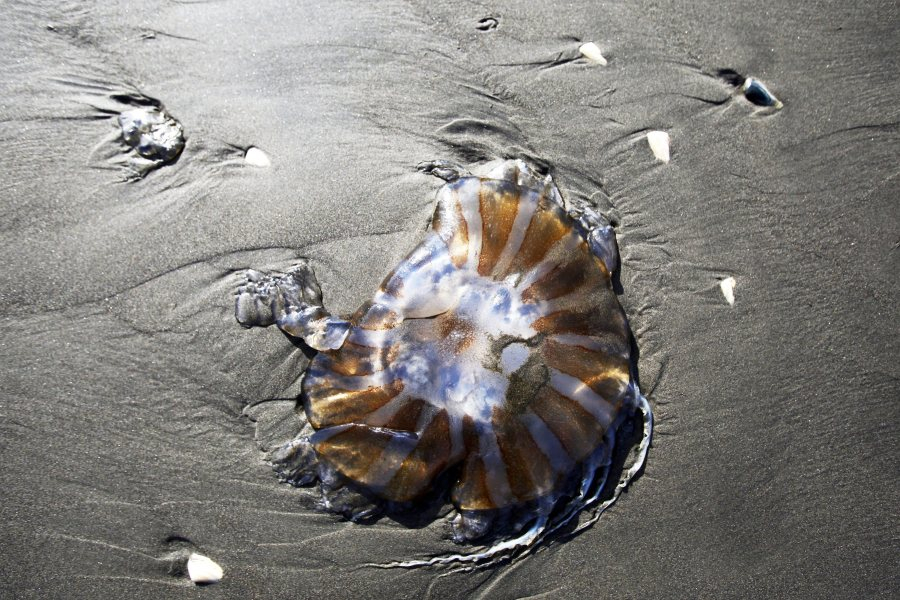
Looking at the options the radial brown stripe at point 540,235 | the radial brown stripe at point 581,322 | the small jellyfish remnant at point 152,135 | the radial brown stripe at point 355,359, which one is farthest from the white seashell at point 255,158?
the radial brown stripe at point 581,322

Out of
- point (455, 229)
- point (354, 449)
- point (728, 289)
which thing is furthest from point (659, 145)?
point (354, 449)

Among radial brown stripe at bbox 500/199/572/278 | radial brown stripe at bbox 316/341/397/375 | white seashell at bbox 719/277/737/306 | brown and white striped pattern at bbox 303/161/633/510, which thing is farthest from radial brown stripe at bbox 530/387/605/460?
white seashell at bbox 719/277/737/306

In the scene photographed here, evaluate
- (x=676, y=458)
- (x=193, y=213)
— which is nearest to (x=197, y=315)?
(x=193, y=213)

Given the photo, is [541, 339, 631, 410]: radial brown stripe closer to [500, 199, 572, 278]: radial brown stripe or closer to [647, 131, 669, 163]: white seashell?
[500, 199, 572, 278]: radial brown stripe

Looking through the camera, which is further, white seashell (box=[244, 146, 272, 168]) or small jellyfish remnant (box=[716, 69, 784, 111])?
small jellyfish remnant (box=[716, 69, 784, 111])

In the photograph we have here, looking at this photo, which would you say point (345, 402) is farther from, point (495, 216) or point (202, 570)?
point (495, 216)

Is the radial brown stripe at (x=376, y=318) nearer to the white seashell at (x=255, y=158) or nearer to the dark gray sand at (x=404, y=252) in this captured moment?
the dark gray sand at (x=404, y=252)

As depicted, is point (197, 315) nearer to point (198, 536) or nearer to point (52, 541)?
point (198, 536)
